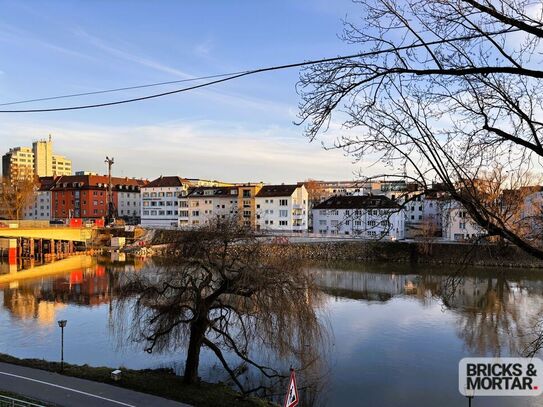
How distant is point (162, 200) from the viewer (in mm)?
93312

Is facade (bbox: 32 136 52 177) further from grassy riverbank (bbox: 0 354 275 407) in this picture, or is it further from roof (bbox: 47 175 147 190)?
grassy riverbank (bbox: 0 354 275 407)

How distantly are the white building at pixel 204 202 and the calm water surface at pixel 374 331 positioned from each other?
43.1m

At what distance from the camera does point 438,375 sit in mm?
18047

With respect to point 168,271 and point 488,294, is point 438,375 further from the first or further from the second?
point 488,294

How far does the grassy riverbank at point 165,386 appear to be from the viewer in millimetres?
13766

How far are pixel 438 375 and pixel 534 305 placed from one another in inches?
654

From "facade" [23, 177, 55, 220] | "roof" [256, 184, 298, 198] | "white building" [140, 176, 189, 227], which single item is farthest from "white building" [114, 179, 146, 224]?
"roof" [256, 184, 298, 198]

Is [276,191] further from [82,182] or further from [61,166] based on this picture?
[61,166]

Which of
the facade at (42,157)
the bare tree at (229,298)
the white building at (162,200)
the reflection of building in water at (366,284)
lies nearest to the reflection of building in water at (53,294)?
the bare tree at (229,298)

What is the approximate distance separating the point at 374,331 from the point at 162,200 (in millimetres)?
74392

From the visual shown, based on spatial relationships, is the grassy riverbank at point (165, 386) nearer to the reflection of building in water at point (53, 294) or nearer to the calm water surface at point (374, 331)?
the calm water surface at point (374, 331)

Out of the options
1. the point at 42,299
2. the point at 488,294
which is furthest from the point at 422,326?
the point at 42,299

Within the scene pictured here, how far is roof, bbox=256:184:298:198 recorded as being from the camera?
8081cm

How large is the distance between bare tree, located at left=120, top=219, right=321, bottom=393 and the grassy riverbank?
583 mm
